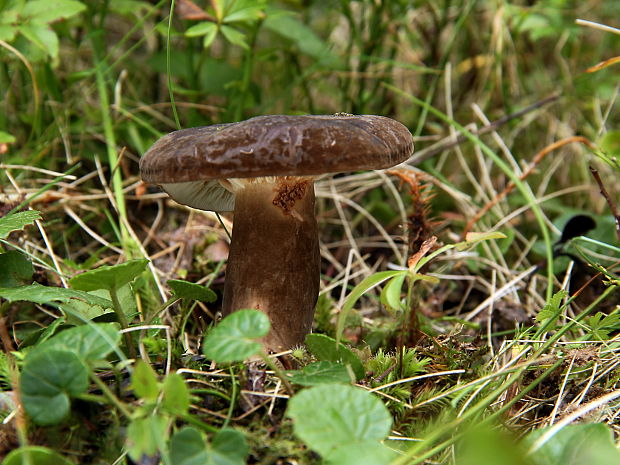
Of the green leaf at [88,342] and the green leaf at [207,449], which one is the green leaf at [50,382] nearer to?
the green leaf at [88,342]

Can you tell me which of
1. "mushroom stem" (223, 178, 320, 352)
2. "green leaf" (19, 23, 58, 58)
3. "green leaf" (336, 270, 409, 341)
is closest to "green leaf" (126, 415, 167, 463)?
"green leaf" (336, 270, 409, 341)

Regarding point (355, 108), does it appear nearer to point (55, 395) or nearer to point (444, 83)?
point (444, 83)

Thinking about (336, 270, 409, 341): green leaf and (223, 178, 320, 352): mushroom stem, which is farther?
(223, 178, 320, 352): mushroom stem

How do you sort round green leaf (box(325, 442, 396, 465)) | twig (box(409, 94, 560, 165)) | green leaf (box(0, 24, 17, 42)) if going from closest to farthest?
1. round green leaf (box(325, 442, 396, 465))
2. green leaf (box(0, 24, 17, 42))
3. twig (box(409, 94, 560, 165))

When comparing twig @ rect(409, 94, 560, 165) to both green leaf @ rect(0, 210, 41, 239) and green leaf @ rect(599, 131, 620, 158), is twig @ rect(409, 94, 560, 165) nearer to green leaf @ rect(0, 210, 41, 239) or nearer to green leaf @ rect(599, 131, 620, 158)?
green leaf @ rect(599, 131, 620, 158)

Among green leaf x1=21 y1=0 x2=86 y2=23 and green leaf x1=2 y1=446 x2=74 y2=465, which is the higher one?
green leaf x1=21 y1=0 x2=86 y2=23

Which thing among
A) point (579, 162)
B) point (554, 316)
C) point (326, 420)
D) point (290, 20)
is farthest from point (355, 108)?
point (326, 420)
